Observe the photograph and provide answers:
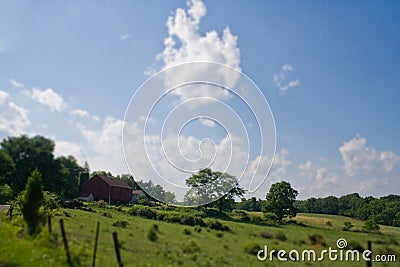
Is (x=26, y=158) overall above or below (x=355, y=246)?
above

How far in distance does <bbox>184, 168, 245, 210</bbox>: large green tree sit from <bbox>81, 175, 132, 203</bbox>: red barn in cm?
2199

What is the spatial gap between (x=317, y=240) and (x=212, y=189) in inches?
604

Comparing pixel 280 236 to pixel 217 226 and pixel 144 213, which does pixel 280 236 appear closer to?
pixel 217 226

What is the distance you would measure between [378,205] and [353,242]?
15930 millimetres

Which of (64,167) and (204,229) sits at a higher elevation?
(64,167)

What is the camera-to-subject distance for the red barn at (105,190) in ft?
165

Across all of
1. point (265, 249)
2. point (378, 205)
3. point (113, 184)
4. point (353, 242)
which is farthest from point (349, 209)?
point (113, 184)

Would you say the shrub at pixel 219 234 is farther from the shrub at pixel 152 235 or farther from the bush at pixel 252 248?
the shrub at pixel 152 235

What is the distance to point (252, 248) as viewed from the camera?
15258 mm

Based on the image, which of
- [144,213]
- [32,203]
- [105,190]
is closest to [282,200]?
[144,213]

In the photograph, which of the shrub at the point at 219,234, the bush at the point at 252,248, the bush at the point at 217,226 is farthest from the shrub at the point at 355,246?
the bush at the point at 217,226

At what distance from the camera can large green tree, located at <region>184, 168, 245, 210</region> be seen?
94.6 feet

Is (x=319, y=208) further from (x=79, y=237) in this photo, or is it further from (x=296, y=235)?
(x=79, y=237)

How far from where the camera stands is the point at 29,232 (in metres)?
15.0
